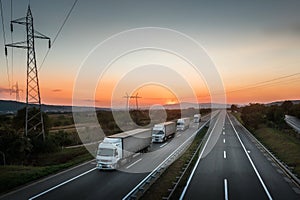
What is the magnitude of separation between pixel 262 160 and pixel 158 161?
9.30 metres

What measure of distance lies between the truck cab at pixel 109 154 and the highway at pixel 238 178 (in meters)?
5.84

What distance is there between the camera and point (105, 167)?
67.9ft

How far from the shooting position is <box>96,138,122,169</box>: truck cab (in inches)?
812

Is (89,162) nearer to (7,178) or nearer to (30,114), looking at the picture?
(7,178)

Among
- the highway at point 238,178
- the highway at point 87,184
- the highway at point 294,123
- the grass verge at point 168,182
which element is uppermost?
the highway at point 294,123

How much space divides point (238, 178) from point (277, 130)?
3130 centimetres

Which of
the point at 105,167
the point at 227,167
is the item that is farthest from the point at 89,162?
the point at 227,167

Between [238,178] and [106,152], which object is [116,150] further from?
[238,178]

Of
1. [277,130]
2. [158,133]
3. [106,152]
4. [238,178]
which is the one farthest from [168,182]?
[277,130]

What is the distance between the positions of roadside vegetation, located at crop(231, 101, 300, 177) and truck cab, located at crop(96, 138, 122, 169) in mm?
12880

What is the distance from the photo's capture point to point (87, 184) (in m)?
17.0

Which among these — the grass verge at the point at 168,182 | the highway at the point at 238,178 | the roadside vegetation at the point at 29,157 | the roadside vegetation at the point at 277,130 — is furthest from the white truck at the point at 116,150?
the roadside vegetation at the point at 277,130

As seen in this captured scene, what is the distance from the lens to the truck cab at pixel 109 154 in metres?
20.6

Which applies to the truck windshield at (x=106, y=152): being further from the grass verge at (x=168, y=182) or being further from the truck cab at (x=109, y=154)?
the grass verge at (x=168, y=182)
